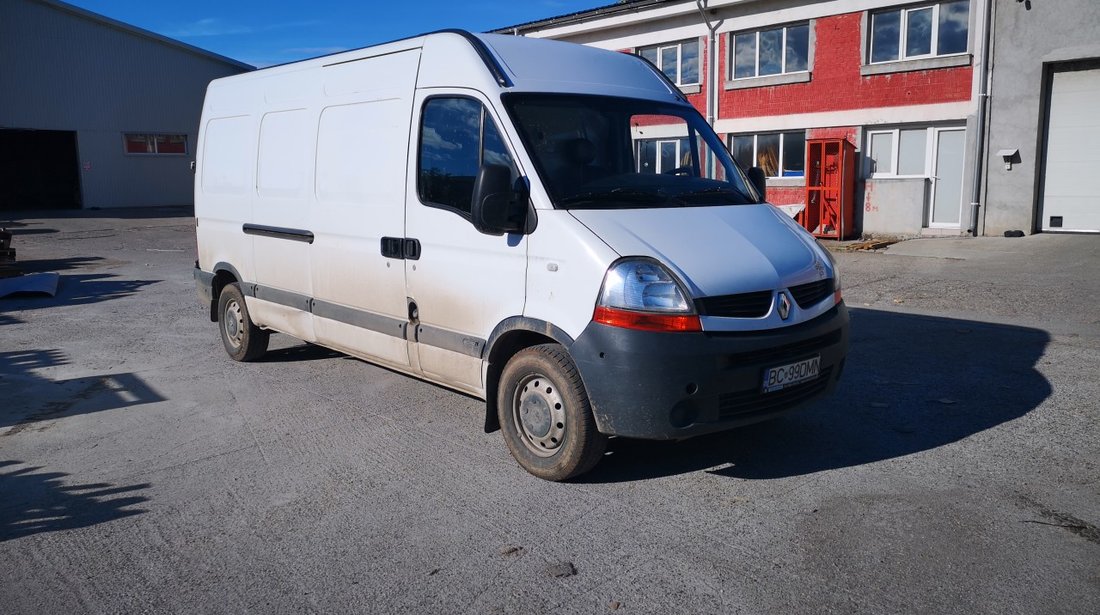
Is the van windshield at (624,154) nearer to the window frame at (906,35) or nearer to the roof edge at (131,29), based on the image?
the window frame at (906,35)

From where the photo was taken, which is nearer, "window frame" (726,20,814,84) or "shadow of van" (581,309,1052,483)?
"shadow of van" (581,309,1052,483)

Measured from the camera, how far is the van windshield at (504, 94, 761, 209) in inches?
196

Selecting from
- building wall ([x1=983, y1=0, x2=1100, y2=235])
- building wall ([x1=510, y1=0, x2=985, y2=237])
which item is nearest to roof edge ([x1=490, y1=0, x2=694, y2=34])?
building wall ([x1=510, y1=0, x2=985, y2=237])

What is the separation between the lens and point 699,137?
235 inches

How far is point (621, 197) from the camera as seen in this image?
4973 mm

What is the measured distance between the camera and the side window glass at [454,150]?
5.18 m

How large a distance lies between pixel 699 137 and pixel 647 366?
7.66 feet

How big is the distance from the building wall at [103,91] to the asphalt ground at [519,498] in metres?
28.1

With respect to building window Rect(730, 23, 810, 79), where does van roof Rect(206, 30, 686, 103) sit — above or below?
below

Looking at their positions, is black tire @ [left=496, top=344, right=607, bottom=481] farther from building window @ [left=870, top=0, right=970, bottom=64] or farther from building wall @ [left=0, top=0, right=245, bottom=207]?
building wall @ [left=0, top=0, right=245, bottom=207]

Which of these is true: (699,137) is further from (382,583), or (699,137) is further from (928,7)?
(928,7)

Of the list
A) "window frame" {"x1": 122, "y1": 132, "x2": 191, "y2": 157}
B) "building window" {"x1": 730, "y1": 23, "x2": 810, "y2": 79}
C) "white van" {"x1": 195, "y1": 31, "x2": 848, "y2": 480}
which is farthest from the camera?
"window frame" {"x1": 122, "y1": 132, "x2": 191, "y2": 157}

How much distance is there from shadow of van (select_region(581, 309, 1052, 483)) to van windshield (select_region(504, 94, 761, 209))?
154 cm

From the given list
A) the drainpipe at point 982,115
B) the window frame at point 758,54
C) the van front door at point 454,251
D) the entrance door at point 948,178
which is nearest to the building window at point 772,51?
the window frame at point 758,54
